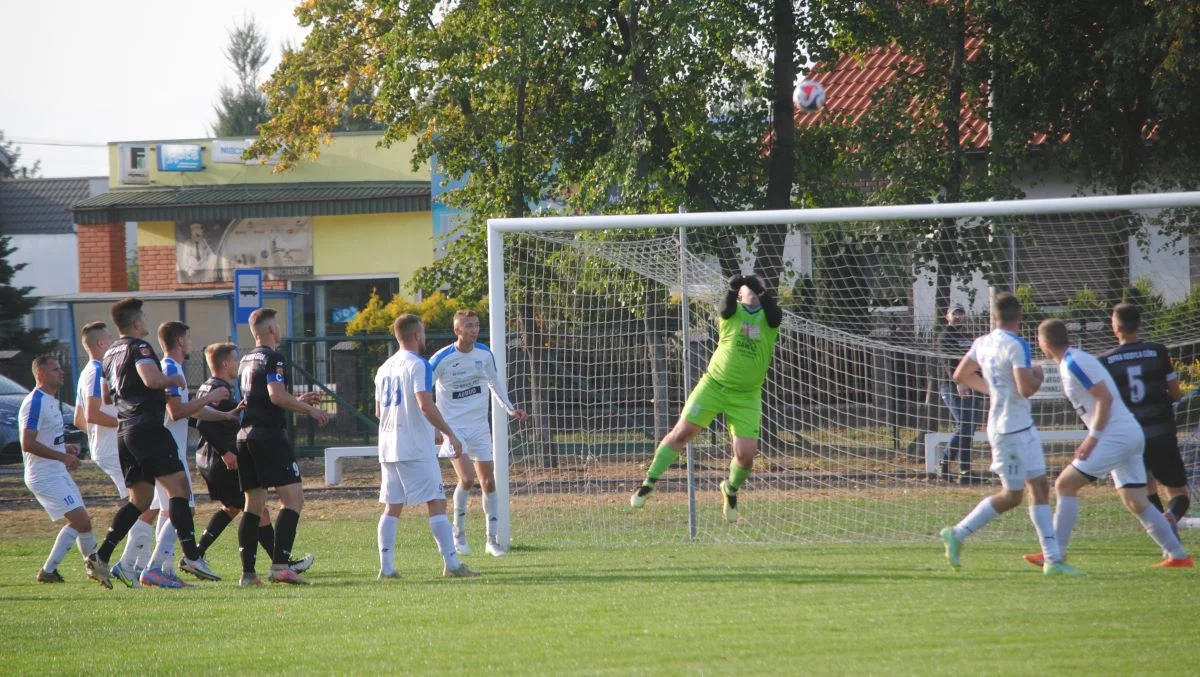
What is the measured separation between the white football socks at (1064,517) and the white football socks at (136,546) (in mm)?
6586

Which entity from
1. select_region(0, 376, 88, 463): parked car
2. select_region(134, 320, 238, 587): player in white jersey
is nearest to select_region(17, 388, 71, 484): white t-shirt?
select_region(134, 320, 238, 587): player in white jersey

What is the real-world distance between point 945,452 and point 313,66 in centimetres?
1355

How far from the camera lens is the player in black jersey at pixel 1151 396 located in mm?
9039

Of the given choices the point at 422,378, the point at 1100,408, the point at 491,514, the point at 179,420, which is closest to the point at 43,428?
the point at 179,420

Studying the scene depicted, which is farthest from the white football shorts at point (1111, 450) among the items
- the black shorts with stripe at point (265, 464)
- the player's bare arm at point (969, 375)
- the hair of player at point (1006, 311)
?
the black shorts with stripe at point (265, 464)

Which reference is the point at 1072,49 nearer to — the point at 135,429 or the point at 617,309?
the point at 617,309

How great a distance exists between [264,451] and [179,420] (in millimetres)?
1069

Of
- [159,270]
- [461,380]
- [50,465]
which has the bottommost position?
[50,465]

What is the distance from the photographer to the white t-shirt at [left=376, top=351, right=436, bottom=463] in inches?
331

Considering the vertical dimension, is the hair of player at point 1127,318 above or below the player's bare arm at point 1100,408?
above

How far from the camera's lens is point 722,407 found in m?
9.59

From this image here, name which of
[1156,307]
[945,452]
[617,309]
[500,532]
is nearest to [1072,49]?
[1156,307]

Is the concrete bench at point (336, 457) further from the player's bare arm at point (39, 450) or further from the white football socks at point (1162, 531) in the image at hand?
the white football socks at point (1162, 531)

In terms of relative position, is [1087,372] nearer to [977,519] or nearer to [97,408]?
[977,519]
